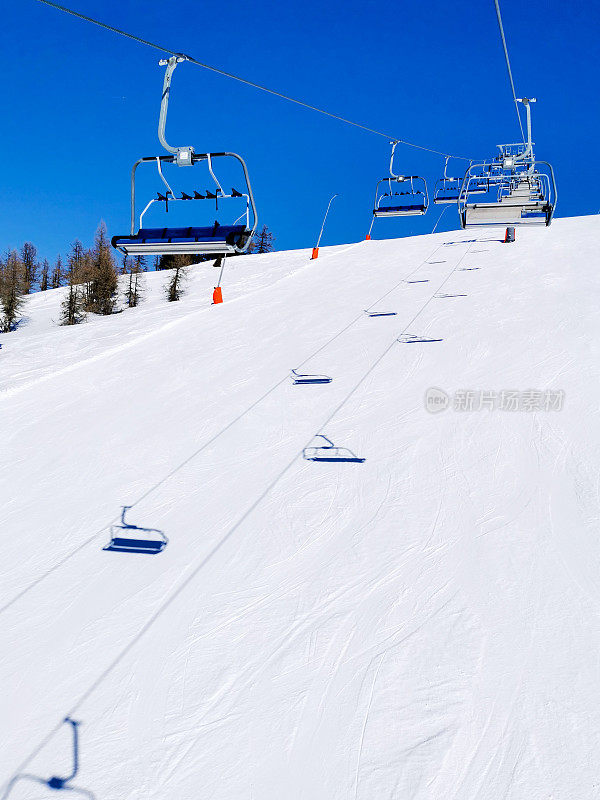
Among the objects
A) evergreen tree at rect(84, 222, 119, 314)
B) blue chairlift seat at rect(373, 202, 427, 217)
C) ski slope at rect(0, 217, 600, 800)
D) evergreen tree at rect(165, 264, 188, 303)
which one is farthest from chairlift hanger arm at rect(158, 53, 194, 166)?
evergreen tree at rect(84, 222, 119, 314)

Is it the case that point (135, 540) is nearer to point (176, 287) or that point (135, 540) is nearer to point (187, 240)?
point (187, 240)

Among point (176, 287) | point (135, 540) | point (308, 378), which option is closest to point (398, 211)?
point (308, 378)

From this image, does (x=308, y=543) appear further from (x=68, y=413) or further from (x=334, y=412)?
(x=68, y=413)

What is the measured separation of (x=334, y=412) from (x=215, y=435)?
1.71 meters

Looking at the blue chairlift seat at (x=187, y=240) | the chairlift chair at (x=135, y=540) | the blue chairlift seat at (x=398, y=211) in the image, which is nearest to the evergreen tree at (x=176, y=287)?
the blue chairlift seat at (x=398, y=211)

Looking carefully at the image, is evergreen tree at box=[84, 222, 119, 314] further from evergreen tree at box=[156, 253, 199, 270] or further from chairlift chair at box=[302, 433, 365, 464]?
chairlift chair at box=[302, 433, 365, 464]

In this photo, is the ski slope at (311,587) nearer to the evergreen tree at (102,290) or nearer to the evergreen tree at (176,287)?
the evergreen tree at (176,287)

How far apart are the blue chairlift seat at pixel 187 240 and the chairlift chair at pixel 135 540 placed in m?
2.71

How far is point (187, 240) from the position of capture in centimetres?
564

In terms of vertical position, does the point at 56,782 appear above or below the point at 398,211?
below

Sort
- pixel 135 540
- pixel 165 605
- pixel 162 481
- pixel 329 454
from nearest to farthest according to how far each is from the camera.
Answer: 1. pixel 165 605
2. pixel 135 540
3. pixel 162 481
4. pixel 329 454

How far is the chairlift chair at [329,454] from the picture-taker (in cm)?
714

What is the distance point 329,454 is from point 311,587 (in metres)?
2.60

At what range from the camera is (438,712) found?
3711 mm
